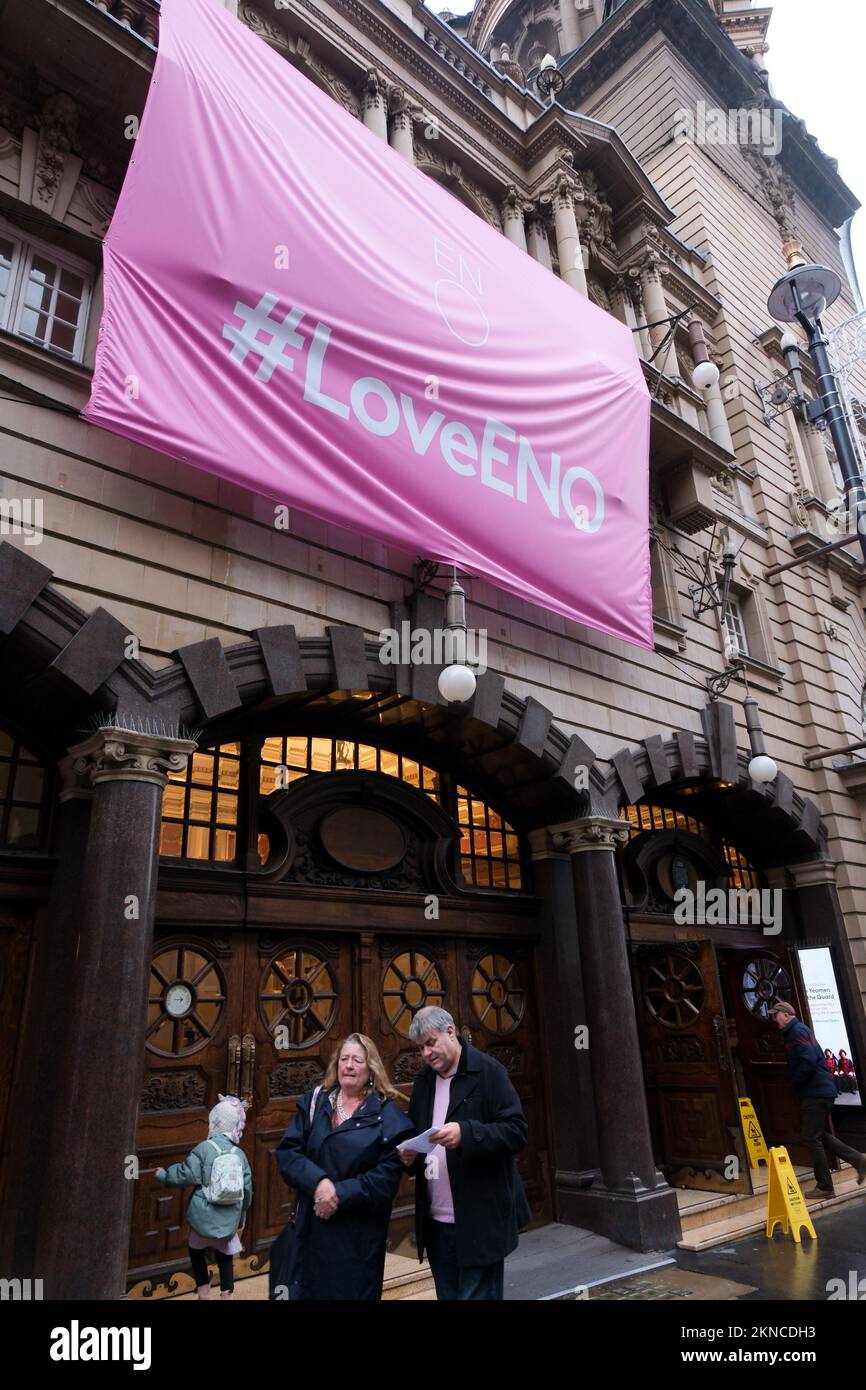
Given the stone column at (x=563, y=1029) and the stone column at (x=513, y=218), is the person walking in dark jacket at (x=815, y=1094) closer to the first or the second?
the stone column at (x=563, y=1029)

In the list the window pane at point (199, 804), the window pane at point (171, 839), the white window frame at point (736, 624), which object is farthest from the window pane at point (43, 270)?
the white window frame at point (736, 624)

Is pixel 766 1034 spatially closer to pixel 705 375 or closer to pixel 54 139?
pixel 705 375

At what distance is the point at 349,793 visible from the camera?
10023mm

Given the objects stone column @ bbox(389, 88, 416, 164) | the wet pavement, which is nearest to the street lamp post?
stone column @ bbox(389, 88, 416, 164)

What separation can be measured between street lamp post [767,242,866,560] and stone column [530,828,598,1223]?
578 cm

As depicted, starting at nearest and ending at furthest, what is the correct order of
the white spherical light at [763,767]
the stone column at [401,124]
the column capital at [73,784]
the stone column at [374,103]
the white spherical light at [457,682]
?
the column capital at [73,784] → the white spherical light at [457,682] → the white spherical light at [763,767] → the stone column at [374,103] → the stone column at [401,124]

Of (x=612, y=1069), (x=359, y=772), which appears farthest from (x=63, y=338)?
(x=612, y=1069)

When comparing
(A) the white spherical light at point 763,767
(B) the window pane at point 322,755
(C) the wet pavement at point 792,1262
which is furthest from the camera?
(A) the white spherical light at point 763,767

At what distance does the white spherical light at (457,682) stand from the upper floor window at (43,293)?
4.55m

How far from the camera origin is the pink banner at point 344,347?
746cm

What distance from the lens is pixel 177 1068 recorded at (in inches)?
306

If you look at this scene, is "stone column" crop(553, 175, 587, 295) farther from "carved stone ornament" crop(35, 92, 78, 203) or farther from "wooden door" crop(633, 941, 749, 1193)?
"wooden door" crop(633, 941, 749, 1193)

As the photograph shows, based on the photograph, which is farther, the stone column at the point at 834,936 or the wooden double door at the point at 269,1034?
the stone column at the point at 834,936
